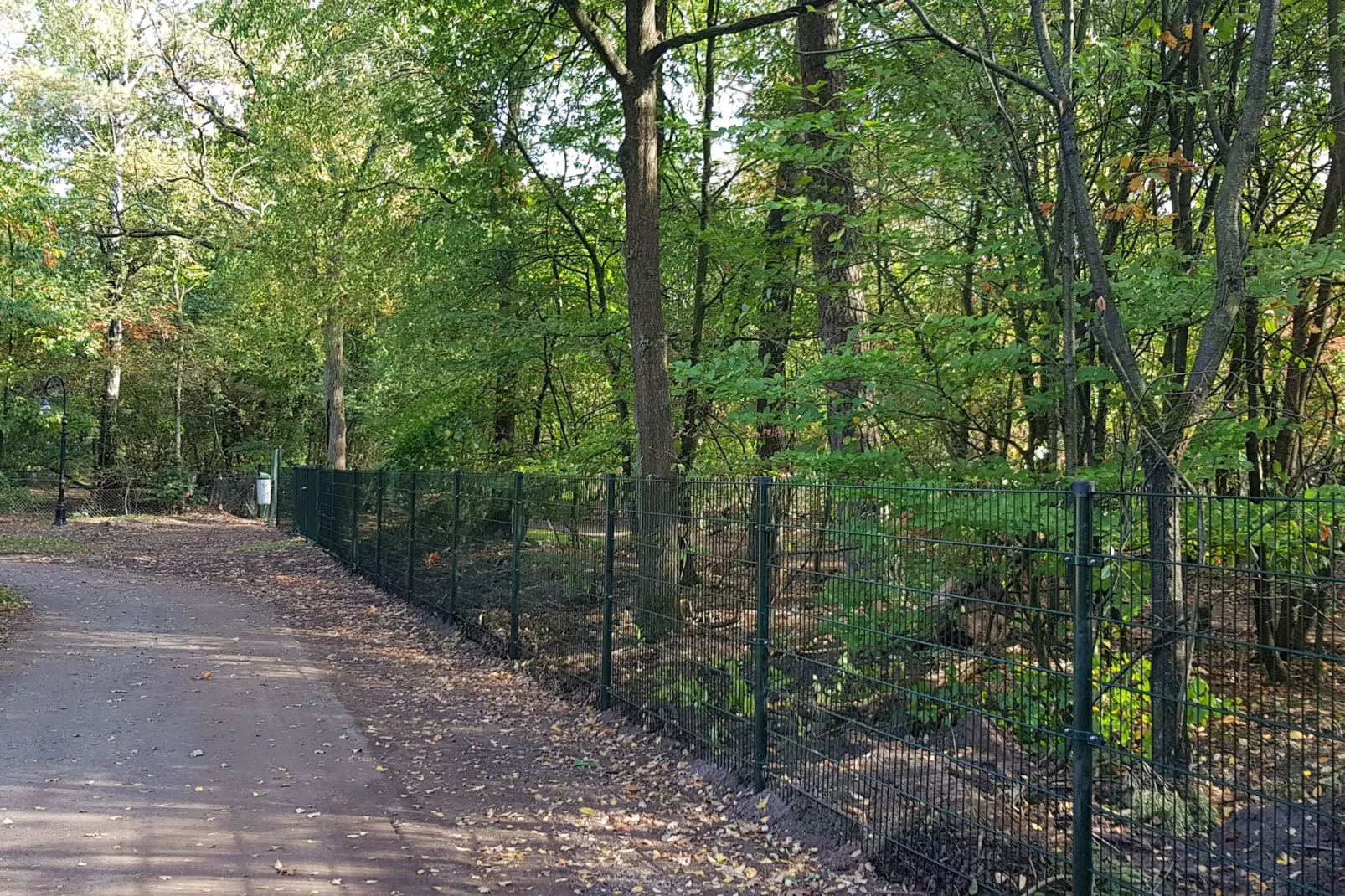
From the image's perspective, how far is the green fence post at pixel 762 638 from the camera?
18.8 ft

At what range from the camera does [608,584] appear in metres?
7.79

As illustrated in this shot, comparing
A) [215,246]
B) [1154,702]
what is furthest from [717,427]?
[215,246]

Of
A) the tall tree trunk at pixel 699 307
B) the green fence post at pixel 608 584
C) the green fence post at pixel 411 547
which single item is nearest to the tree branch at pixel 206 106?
the green fence post at pixel 411 547

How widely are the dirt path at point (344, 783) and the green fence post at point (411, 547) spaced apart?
6.09 feet

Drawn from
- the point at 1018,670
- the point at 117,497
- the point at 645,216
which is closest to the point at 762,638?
the point at 1018,670

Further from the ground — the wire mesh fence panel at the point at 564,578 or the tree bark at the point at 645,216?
the tree bark at the point at 645,216

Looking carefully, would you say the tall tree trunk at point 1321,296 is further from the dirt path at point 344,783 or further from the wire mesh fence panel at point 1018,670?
the dirt path at point 344,783

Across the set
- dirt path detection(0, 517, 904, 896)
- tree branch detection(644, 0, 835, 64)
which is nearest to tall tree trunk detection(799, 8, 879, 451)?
tree branch detection(644, 0, 835, 64)

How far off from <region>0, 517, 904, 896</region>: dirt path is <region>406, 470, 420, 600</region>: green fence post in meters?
1.86

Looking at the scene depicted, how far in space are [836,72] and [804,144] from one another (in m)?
3.00

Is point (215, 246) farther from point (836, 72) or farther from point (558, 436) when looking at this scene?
point (836, 72)

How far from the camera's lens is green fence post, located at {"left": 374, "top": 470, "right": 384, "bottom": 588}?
1531 centimetres

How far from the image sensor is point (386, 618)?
1288 centimetres

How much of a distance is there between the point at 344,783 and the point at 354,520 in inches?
461
